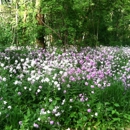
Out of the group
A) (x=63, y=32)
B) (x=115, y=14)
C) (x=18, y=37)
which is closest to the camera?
(x=63, y=32)

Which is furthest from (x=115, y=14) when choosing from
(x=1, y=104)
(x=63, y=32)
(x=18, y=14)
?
(x=1, y=104)

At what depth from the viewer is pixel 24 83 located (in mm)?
4328

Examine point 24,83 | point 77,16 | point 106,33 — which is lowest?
point 106,33

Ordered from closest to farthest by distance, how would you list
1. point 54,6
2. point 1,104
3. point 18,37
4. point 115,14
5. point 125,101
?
point 1,104 < point 125,101 < point 54,6 < point 18,37 < point 115,14

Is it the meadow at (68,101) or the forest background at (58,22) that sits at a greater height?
the forest background at (58,22)

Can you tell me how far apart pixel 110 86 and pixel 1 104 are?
221 centimetres

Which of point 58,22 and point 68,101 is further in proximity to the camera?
point 58,22

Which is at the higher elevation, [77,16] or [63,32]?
[77,16]

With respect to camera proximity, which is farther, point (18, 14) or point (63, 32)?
point (18, 14)

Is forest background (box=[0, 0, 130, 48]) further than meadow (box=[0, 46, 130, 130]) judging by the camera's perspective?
Yes

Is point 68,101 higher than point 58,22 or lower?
lower

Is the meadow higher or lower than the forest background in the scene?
lower

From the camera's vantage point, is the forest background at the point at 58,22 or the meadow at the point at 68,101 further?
the forest background at the point at 58,22

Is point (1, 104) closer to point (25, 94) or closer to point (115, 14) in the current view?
point (25, 94)
